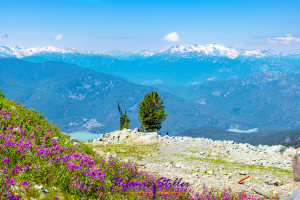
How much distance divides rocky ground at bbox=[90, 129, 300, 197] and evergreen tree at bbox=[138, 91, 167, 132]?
23.6 meters

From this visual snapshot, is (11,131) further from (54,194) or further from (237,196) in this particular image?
(237,196)

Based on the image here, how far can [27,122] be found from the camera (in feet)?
38.6

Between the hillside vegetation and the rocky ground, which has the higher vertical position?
the hillside vegetation

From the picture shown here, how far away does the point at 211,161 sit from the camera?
2431 cm

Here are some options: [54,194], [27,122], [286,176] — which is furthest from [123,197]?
[286,176]

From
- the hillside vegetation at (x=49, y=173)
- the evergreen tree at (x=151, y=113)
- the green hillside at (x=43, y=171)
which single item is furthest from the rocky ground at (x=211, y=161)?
the evergreen tree at (x=151, y=113)

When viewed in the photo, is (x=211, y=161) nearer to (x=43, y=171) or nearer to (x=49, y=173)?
(x=49, y=173)

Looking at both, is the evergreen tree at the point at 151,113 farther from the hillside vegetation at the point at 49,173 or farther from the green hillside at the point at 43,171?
the green hillside at the point at 43,171

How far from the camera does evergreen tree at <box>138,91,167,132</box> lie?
229ft

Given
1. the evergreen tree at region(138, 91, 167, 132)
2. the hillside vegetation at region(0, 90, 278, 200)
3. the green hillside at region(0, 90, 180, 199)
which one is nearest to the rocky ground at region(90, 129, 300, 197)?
the hillside vegetation at region(0, 90, 278, 200)

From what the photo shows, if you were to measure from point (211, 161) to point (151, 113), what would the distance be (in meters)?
46.2

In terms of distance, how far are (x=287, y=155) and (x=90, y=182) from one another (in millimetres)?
30302

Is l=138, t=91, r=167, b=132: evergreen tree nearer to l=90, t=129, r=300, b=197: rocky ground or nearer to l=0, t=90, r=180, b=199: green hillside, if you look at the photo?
l=90, t=129, r=300, b=197: rocky ground

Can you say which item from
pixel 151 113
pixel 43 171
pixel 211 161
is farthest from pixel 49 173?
pixel 151 113
